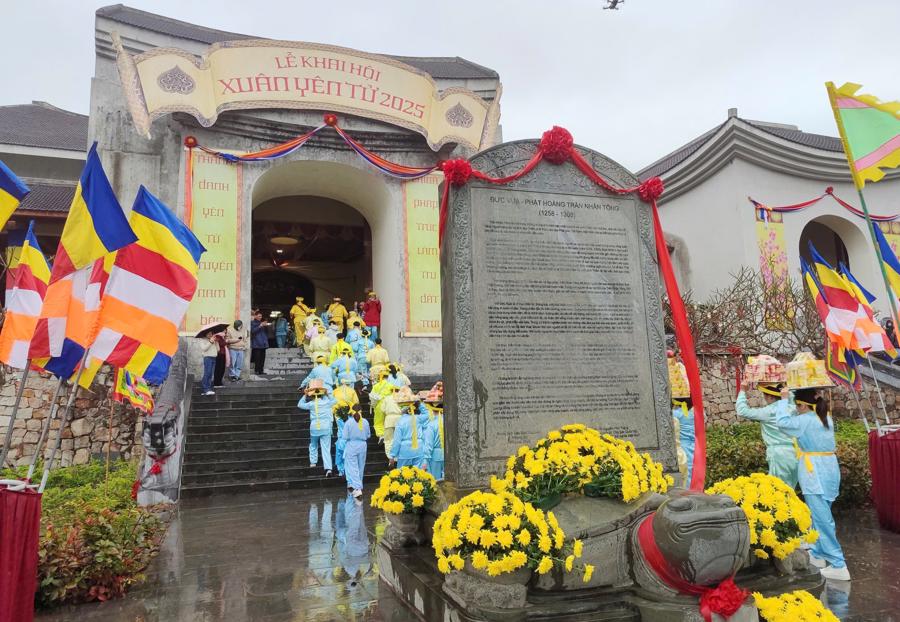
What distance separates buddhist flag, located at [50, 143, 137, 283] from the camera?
3699mm

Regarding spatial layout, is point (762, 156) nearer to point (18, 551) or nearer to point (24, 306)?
point (24, 306)

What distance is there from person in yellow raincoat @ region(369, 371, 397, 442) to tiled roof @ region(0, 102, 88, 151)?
49.8ft

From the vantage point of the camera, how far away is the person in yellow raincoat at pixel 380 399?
431 inches

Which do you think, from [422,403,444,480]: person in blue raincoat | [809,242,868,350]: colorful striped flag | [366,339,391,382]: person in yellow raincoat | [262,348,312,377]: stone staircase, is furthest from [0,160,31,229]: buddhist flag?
[262,348,312,377]: stone staircase

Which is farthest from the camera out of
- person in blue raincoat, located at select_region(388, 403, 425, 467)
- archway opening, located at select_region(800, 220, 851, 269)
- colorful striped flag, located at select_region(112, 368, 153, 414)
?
archway opening, located at select_region(800, 220, 851, 269)

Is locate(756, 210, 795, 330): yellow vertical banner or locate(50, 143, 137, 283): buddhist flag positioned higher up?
locate(756, 210, 795, 330): yellow vertical banner

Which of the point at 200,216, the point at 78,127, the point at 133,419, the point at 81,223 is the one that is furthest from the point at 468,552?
the point at 78,127

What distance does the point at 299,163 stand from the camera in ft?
50.4

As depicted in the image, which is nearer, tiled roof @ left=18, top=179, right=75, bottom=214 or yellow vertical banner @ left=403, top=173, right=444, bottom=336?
yellow vertical banner @ left=403, top=173, right=444, bottom=336

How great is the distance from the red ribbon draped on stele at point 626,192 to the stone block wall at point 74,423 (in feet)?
30.4

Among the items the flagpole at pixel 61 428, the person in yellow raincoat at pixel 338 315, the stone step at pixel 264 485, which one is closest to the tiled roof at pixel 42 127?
the person in yellow raincoat at pixel 338 315

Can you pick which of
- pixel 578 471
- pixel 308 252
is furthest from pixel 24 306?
pixel 308 252

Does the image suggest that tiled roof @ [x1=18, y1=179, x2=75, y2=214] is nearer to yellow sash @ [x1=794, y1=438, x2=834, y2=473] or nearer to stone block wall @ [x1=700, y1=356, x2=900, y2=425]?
stone block wall @ [x1=700, y1=356, x2=900, y2=425]

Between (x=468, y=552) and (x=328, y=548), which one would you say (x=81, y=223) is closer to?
(x=468, y=552)
